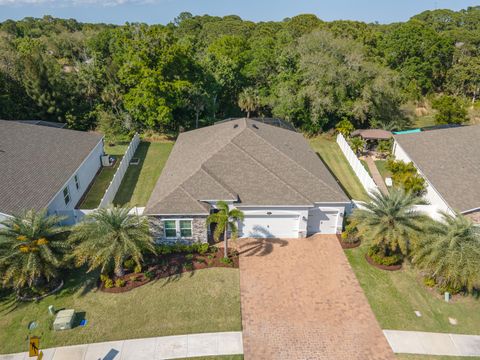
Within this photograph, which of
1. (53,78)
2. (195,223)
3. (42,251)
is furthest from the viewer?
(53,78)

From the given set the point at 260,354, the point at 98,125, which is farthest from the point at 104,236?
the point at 98,125

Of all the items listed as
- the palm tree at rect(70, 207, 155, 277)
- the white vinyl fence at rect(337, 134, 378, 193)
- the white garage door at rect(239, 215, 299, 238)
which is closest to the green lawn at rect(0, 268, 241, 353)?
the palm tree at rect(70, 207, 155, 277)

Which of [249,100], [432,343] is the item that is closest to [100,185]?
[249,100]

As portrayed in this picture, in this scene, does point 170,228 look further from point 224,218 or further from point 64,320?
point 64,320

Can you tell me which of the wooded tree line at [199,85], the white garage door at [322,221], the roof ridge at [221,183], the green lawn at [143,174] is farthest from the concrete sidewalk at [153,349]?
the wooded tree line at [199,85]

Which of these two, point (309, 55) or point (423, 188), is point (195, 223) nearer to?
point (423, 188)

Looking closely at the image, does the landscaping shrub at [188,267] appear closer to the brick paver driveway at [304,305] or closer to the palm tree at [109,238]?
the palm tree at [109,238]

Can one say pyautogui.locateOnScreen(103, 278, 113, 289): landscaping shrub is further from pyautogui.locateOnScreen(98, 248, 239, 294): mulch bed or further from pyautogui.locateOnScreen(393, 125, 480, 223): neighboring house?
pyautogui.locateOnScreen(393, 125, 480, 223): neighboring house
